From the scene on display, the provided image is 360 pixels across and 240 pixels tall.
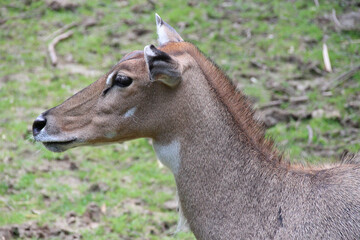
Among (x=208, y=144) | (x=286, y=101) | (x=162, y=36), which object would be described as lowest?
(x=286, y=101)

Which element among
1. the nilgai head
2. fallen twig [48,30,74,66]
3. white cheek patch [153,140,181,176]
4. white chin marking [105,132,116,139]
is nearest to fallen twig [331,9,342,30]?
fallen twig [48,30,74,66]

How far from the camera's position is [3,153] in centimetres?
887

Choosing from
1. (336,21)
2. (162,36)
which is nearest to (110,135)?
(162,36)

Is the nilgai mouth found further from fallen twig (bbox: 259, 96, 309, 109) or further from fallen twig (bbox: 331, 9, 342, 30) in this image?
fallen twig (bbox: 331, 9, 342, 30)

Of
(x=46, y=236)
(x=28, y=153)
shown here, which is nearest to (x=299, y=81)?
(x=28, y=153)

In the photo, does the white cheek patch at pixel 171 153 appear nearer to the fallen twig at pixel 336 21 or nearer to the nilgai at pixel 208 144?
the nilgai at pixel 208 144

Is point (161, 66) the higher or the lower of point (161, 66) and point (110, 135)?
the higher

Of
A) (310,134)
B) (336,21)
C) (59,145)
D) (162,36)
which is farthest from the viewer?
(336,21)

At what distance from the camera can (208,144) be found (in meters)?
5.17

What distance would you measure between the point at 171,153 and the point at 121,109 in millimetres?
601

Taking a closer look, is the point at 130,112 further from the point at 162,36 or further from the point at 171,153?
the point at 162,36

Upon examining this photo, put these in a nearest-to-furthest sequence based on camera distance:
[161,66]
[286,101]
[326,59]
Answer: [161,66] < [286,101] < [326,59]

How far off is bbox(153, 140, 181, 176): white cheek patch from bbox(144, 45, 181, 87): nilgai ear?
1.89 ft

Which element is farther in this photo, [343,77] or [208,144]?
[343,77]
